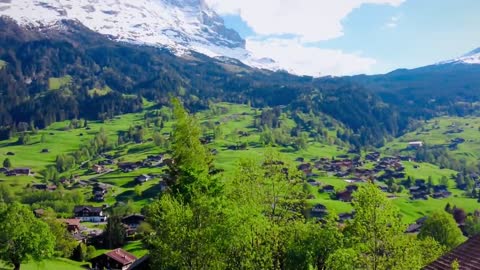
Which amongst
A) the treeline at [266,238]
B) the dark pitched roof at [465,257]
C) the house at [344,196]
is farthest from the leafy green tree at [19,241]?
the house at [344,196]

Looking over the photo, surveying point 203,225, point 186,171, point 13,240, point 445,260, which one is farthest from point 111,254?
point 445,260

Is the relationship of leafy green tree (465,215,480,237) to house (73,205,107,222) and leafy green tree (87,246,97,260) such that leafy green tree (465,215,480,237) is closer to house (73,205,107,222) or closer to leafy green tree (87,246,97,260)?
leafy green tree (87,246,97,260)

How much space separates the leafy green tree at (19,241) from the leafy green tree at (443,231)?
70.7m

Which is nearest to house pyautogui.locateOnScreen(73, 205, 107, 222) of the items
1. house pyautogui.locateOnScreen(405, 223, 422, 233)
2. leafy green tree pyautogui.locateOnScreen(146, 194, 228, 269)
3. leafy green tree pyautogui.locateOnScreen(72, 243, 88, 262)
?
leafy green tree pyautogui.locateOnScreen(72, 243, 88, 262)

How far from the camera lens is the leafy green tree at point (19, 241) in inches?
2694

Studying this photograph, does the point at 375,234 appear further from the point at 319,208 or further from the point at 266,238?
the point at 319,208

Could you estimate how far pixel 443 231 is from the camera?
101m

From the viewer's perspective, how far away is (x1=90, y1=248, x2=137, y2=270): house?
4011 inches

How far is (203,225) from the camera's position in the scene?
2930 cm

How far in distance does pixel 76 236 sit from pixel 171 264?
11545 cm

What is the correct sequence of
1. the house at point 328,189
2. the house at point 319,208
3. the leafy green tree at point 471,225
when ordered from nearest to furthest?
1. the leafy green tree at point 471,225
2. the house at point 319,208
3. the house at point 328,189

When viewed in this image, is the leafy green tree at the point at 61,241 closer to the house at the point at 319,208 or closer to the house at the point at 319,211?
the house at the point at 319,211

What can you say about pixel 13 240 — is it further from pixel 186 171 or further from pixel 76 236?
pixel 76 236

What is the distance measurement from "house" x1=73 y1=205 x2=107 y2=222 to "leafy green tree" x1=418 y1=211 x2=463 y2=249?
109m
